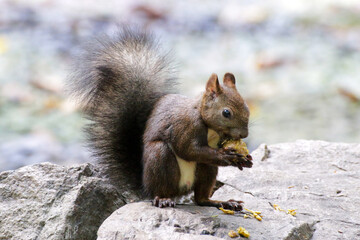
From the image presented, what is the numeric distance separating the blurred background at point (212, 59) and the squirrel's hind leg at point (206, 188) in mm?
1626

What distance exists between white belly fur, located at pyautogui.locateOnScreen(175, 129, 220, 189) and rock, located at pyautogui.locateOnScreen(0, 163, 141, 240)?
1.27 ft

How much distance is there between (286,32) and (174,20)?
139 cm

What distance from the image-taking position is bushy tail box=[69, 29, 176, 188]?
9.40 ft

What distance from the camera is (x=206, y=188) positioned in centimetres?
281

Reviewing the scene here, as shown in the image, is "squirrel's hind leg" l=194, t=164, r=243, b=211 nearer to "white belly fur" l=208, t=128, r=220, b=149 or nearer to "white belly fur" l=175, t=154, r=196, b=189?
"white belly fur" l=175, t=154, r=196, b=189

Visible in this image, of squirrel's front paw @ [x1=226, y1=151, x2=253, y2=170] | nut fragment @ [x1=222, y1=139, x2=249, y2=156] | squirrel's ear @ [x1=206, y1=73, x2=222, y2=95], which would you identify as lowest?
squirrel's front paw @ [x1=226, y1=151, x2=253, y2=170]

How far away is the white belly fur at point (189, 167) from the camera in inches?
105

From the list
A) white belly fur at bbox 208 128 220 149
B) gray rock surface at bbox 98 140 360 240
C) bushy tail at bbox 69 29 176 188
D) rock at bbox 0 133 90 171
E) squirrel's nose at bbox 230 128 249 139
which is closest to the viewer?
gray rock surface at bbox 98 140 360 240

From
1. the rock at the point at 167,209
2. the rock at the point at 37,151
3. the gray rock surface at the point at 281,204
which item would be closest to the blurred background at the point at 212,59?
the rock at the point at 37,151

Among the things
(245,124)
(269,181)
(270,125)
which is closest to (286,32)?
(270,125)

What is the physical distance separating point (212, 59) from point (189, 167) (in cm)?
345

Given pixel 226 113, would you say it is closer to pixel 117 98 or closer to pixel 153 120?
pixel 153 120

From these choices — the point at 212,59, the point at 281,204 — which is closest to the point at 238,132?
the point at 281,204

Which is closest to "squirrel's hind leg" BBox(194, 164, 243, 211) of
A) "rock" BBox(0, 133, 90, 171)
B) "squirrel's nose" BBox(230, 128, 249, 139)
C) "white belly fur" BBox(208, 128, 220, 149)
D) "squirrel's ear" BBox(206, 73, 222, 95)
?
"white belly fur" BBox(208, 128, 220, 149)
